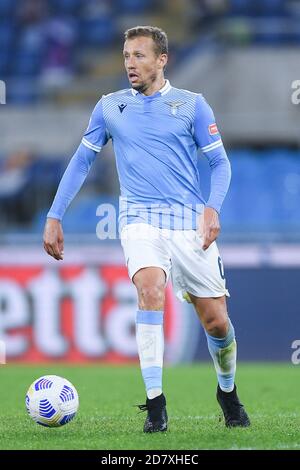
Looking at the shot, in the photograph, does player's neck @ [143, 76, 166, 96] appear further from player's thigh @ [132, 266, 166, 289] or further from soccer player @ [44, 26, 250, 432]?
player's thigh @ [132, 266, 166, 289]

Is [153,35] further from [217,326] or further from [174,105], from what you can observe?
[217,326]

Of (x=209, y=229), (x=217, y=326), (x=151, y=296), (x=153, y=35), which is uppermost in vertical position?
(x=153, y=35)

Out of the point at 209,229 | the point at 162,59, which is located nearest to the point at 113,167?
the point at 162,59

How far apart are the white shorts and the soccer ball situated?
33.5 inches

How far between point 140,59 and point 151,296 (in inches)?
54.0

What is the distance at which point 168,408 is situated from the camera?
827cm

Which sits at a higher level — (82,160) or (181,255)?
(82,160)

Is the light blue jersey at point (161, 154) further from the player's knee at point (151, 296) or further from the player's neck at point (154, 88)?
the player's knee at point (151, 296)

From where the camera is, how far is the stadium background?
41.8ft

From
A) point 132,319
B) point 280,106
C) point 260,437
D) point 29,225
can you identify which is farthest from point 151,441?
point 280,106

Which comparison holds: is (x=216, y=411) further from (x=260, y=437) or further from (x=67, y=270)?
(x=67, y=270)

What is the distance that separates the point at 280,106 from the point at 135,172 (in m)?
10.5

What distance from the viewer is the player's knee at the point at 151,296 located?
6.54m

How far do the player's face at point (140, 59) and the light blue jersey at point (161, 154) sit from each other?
0.54 ft
